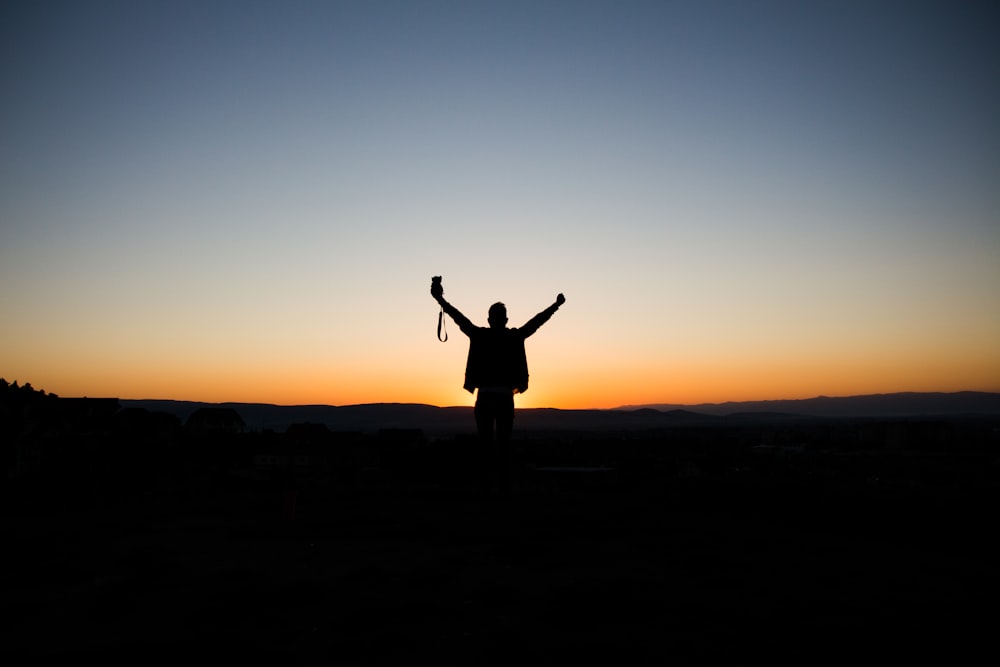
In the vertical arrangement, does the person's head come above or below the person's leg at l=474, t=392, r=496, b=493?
above

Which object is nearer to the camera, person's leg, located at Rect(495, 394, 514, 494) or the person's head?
person's leg, located at Rect(495, 394, 514, 494)

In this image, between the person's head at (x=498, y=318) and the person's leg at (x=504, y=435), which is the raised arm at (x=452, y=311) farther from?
the person's leg at (x=504, y=435)

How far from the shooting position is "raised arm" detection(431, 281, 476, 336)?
9.61m

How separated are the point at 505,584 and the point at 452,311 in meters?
5.32

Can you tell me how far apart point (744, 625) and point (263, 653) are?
234 centimetres

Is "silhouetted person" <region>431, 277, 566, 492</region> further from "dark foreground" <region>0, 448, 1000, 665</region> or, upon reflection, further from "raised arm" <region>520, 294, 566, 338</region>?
"dark foreground" <region>0, 448, 1000, 665</region>

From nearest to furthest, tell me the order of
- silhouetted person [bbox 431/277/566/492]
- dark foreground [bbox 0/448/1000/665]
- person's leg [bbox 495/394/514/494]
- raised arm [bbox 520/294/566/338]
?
dark foreground [bbox 0/448/1000/665], person's leg [bbox 495/394/514/494], silhouetted person [bbox 431/277/566/492], raised arm [bbox 520/294/566/338]

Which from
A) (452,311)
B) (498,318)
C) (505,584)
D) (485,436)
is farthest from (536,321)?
(505,584)

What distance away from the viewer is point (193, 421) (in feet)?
401

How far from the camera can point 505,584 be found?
4.71 meters

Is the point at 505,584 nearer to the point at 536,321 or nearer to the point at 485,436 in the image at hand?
the point at 485,436

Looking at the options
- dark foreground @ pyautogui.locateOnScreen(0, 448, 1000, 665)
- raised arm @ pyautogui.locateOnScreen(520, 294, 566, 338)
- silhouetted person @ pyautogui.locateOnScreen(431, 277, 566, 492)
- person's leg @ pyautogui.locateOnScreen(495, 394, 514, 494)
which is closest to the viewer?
dark foreground @ pyautogui.locateOnScreen(0, 448, 1000, 665)

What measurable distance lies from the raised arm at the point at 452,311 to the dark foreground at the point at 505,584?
2.31 meters

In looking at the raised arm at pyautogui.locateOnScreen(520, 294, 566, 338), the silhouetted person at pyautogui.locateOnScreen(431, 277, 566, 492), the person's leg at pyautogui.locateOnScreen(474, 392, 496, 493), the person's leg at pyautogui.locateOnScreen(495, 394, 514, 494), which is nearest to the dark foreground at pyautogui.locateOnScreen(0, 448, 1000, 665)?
the person's leg at pyautogui.locateOnScreen(495, 394, 514, 494)
